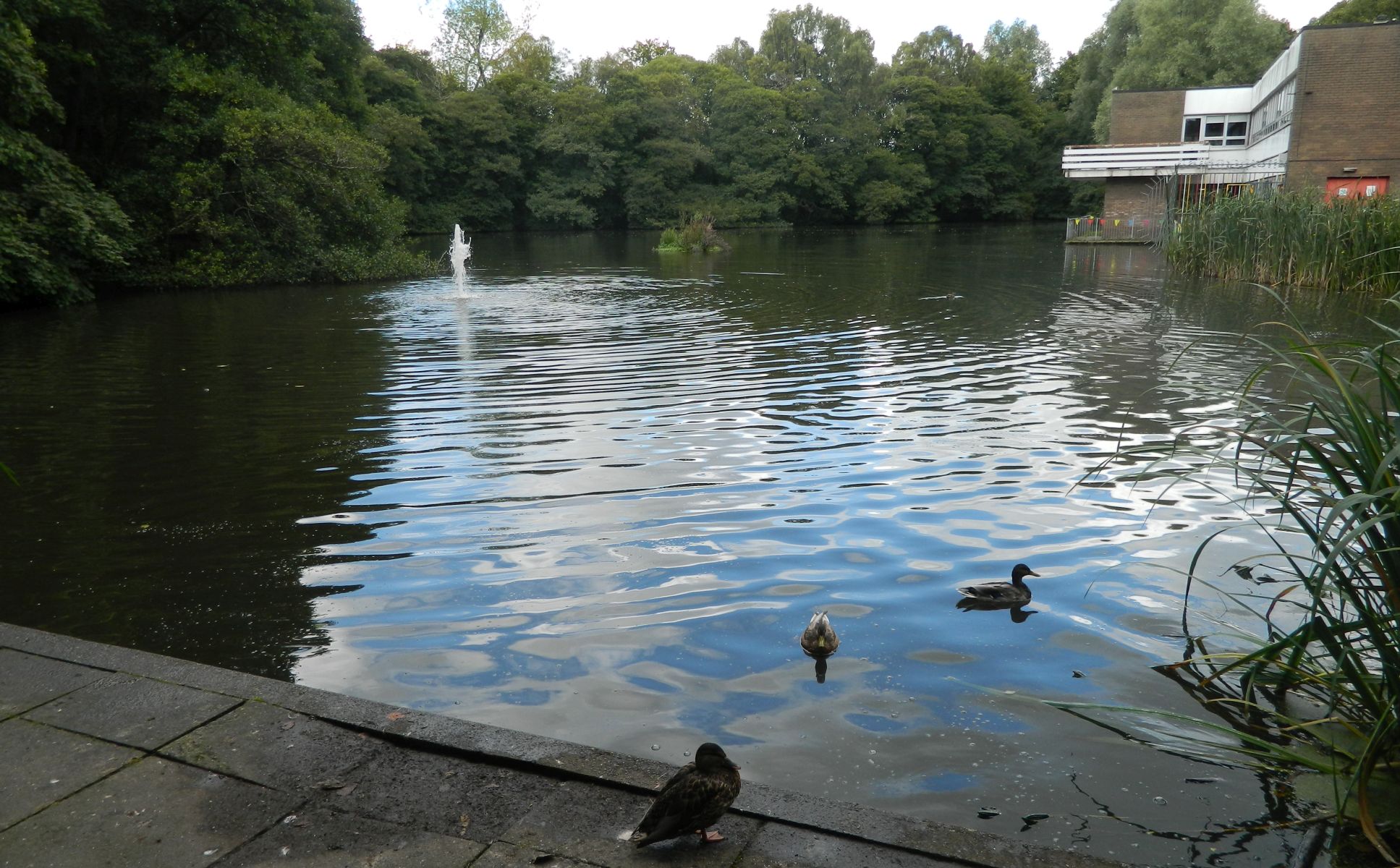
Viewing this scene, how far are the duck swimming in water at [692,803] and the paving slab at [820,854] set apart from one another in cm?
13

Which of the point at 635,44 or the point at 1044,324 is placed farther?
the point at 635,44

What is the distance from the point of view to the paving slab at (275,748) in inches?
121

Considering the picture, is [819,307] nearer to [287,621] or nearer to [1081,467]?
[1081,467]

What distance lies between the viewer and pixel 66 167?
1856cm

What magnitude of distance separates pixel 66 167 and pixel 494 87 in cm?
4597

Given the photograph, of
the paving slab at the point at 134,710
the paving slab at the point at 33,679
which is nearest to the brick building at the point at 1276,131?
the paving slab at the point at 134,710

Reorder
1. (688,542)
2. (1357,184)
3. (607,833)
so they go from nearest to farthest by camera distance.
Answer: (607,833) → (688,542) → (1357,184)

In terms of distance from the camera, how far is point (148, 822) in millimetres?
2811

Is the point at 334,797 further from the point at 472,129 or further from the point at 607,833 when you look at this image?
the point at 472,129

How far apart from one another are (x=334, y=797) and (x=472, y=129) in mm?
58854

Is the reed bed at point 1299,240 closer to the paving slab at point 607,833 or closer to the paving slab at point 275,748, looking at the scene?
the paving slab at point 607,833

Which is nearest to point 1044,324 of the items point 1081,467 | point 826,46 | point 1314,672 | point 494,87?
point 1081,467

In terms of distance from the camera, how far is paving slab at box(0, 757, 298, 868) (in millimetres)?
2660

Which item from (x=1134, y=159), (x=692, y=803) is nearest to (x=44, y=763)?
(x=692, y=803)
